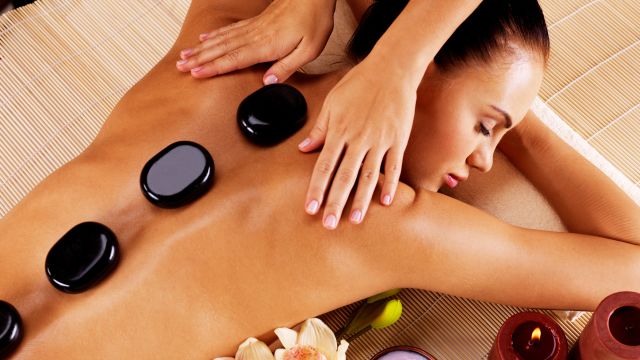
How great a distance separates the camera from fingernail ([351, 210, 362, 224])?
105cm

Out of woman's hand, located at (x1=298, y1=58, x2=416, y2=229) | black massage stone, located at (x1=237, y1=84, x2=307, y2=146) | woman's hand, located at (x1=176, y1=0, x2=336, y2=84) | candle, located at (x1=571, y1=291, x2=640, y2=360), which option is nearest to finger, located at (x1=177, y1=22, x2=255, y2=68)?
woman's hand, located at (x1=176, y1=0, x2=336, y2=84)

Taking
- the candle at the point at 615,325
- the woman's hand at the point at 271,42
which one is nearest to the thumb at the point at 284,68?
the woman's hand at the point at 271,42

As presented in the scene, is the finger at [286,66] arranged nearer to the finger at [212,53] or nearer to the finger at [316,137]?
the finger at [212,53]

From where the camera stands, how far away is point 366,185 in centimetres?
107

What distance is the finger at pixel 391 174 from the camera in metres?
1.08

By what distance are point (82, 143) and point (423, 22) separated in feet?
2.87

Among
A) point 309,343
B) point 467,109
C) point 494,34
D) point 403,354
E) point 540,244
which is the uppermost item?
point 494,34

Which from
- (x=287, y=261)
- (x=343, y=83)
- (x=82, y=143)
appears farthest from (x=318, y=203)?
(x=82, y=143)

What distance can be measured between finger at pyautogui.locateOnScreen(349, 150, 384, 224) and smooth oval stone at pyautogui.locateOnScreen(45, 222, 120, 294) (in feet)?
1.18

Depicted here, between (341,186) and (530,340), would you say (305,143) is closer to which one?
(341,186)

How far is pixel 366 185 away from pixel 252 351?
340 millimetres

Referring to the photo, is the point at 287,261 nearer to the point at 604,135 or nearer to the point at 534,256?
the point at 534,256

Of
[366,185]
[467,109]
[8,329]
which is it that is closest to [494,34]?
[467,109]

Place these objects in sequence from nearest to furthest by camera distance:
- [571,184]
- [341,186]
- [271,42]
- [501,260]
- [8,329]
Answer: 1. [8,329]
2. [341,186]
3. [501,260]
4. [271,42]
5. [571,184]
